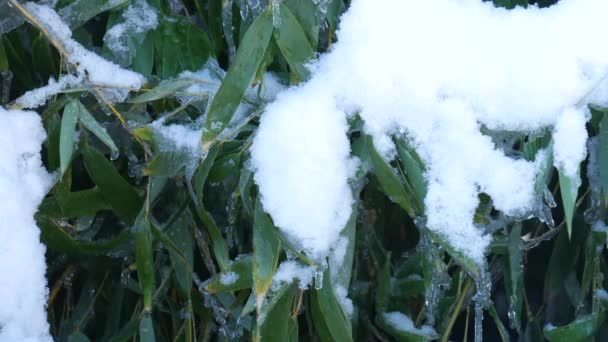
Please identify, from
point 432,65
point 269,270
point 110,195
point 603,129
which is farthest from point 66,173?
point 603,129

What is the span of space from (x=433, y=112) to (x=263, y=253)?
22cm

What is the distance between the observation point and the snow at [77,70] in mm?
872

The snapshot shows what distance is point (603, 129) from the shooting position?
88 centimetres

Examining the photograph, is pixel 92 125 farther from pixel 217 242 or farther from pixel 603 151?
pixel 603 151

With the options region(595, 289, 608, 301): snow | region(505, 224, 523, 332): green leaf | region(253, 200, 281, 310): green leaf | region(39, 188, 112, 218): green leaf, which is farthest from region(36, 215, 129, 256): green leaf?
region(595, 289, 608, 301): snow

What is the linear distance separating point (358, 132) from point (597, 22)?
28 cm

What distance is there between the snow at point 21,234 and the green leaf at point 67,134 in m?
0.07

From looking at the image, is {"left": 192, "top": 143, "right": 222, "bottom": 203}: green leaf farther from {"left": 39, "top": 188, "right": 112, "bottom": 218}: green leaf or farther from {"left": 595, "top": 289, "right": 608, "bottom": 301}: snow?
{"left": 595, "top": 289, "right": 608, "bottom": 301}: snow

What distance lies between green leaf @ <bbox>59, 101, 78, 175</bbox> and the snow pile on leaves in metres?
0.19

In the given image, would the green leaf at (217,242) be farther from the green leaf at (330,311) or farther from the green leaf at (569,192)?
the green leaf at (569,192)

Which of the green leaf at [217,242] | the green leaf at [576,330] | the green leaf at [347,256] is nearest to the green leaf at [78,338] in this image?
the green leaf at [217,242]

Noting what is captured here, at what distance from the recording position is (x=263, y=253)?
2.63ft

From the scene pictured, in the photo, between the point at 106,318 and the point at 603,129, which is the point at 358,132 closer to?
the point at 603,129

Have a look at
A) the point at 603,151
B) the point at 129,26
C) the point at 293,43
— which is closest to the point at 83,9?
the point at 129,26
